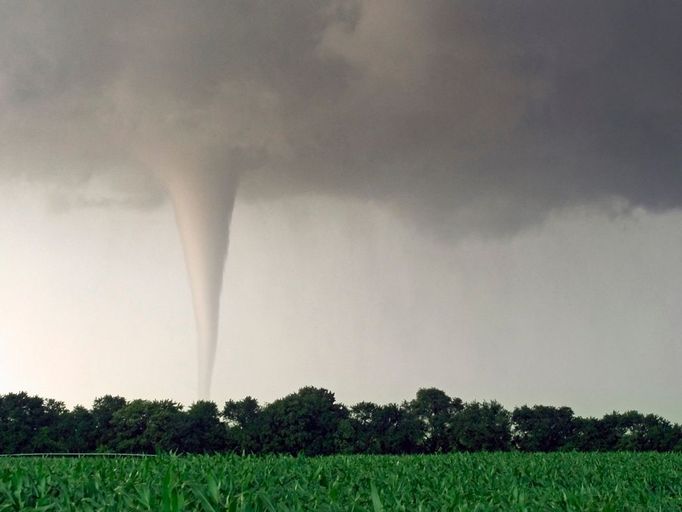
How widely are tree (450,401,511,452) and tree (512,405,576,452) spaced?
2.34 m

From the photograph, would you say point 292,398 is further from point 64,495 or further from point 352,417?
point 64,495

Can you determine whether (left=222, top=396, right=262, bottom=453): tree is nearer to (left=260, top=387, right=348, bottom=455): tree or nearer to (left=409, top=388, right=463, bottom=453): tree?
(left=260, top=387, right=348, bottom=455): tree

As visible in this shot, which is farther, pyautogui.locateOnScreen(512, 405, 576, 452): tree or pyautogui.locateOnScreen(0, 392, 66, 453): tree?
pyautogui.locateOnScreen(512, 405, 576, 452): tree

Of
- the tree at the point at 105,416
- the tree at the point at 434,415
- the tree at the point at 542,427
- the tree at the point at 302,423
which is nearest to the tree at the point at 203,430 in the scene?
the tree at the point at 302,423

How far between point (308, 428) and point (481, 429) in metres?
30.6

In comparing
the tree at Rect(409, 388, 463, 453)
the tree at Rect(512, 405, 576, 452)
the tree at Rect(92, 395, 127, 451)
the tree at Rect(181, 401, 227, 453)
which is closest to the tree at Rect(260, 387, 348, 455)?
the tree at Rect(181, 401, 227, 453)

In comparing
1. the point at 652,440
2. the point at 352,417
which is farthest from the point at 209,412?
the point at 652,440

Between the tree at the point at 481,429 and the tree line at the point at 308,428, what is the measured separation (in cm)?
18

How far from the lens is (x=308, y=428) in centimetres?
12900

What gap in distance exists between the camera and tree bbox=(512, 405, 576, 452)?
131 metres

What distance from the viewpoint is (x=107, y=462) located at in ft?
57.6

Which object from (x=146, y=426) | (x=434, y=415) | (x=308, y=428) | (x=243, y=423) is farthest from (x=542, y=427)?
(x=146, y=426)

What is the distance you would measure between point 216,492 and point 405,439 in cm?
12893

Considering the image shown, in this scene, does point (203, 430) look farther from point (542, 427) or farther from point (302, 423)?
point (542, 427)
